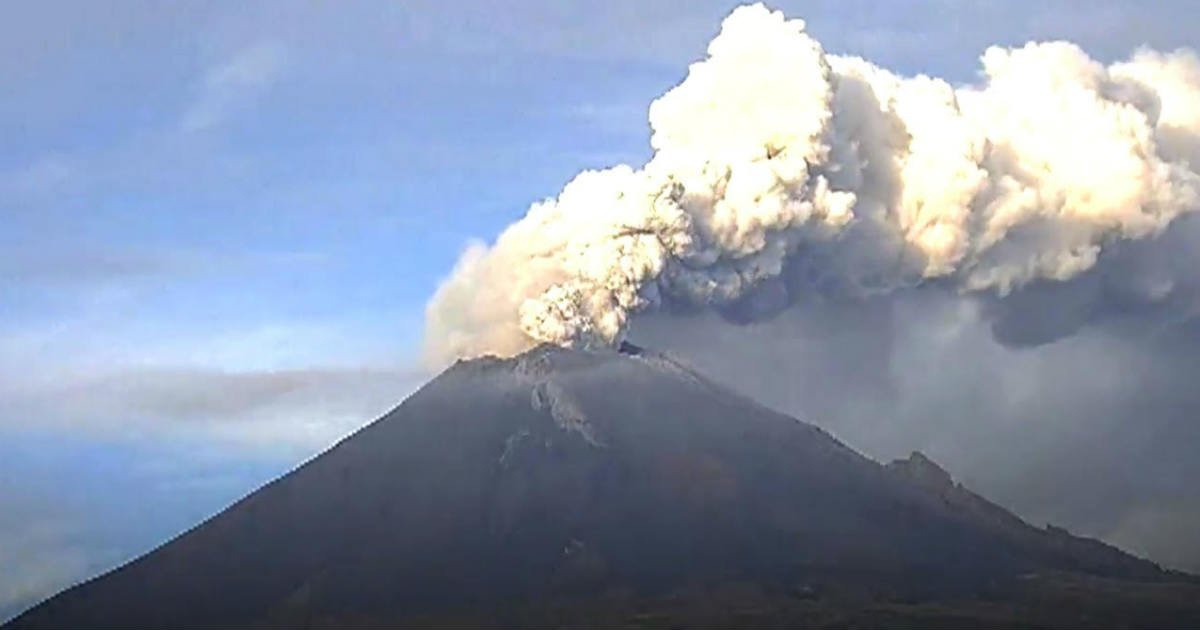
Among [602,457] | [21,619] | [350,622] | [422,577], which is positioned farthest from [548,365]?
[21,619]

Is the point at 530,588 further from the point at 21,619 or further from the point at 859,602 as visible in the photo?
the point at 21,619

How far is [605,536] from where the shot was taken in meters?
114

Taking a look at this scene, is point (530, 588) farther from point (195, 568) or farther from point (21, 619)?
point (21, 619)

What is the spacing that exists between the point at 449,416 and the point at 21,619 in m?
31.4

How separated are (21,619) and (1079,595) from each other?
206ft

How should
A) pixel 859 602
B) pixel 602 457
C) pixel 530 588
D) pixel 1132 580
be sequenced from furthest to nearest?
pixel 602 457, pixel 1132 580, pixel 530 588, pixel 859 602

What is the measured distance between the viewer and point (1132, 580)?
113875 millimetres

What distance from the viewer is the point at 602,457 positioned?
12462 cm

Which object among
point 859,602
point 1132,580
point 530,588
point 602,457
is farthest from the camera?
point 602,457

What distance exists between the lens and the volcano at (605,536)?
10088cm

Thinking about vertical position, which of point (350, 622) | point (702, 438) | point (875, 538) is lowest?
point (350, 622)

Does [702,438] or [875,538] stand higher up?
[702,438]

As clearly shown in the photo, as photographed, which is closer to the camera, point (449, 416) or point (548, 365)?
point (548, 365)

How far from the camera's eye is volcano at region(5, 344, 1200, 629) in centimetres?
10088
